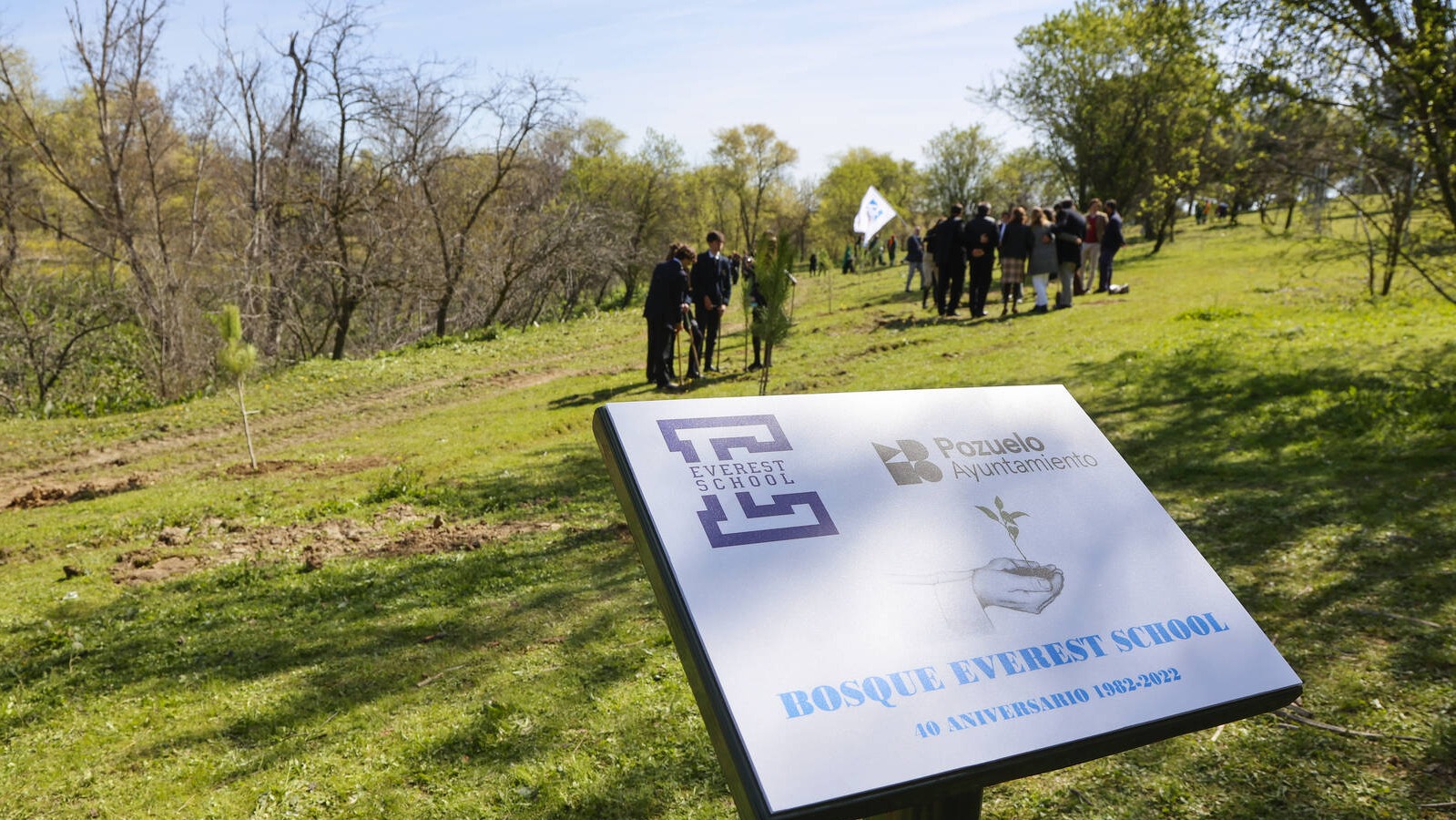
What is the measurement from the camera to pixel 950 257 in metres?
18.2

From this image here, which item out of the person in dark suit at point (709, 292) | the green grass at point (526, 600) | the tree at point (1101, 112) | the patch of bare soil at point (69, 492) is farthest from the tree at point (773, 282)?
the tree at point (1101, 112)

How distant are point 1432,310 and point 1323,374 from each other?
A: 6.44 metres

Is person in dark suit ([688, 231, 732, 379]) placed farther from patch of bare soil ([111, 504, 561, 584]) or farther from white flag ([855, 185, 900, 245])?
white flag ([855, 185, 900, 245])

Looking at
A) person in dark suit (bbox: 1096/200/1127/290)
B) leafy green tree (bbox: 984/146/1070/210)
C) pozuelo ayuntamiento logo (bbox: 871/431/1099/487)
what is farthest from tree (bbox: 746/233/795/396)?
leafy green tree (bbox: 984/146/1070/210)

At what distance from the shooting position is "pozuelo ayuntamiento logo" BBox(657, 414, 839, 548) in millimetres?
2105

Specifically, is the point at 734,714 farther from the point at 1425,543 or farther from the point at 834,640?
the point at 1425,543

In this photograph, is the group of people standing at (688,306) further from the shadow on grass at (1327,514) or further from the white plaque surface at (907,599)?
the white plaque surface at (907,599)

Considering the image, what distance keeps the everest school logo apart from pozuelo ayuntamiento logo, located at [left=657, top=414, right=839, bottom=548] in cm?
28

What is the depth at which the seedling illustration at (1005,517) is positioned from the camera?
236 centimetres

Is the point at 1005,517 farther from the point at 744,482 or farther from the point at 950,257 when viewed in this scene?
the point at 950,257

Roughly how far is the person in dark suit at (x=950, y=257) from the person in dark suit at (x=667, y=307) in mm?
6338

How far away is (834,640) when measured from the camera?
1923 millimetres

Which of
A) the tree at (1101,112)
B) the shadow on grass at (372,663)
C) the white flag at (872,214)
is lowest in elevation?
the shadow on grass at (372,663)

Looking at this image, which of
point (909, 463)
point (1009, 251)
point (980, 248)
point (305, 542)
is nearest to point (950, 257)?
point (980, 248)
